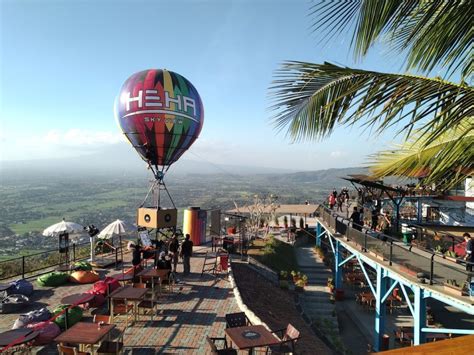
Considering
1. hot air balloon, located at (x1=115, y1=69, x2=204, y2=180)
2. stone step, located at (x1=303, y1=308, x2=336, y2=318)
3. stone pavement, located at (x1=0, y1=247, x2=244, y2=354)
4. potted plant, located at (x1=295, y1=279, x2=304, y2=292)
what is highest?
hot air balloon, located at (x1=115, y1=69, x2=204, y2=180)

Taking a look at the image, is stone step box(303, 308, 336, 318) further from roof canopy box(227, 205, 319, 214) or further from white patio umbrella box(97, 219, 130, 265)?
roof canopy box(227, 205, 319, 214)

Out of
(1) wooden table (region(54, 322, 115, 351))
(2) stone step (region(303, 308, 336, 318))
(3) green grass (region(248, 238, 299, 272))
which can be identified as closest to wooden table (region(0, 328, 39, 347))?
(1) wooden table (region(54, 322, 115, 351))

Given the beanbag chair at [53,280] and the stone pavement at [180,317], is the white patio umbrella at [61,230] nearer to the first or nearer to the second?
the beanbag chair at [53,280]

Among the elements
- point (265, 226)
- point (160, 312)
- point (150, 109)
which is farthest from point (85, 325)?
point (265, 226)

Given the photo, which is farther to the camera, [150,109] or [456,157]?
[150,109]

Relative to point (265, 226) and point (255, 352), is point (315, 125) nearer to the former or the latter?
point (255, 352)

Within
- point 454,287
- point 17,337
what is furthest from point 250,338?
point 454,287
